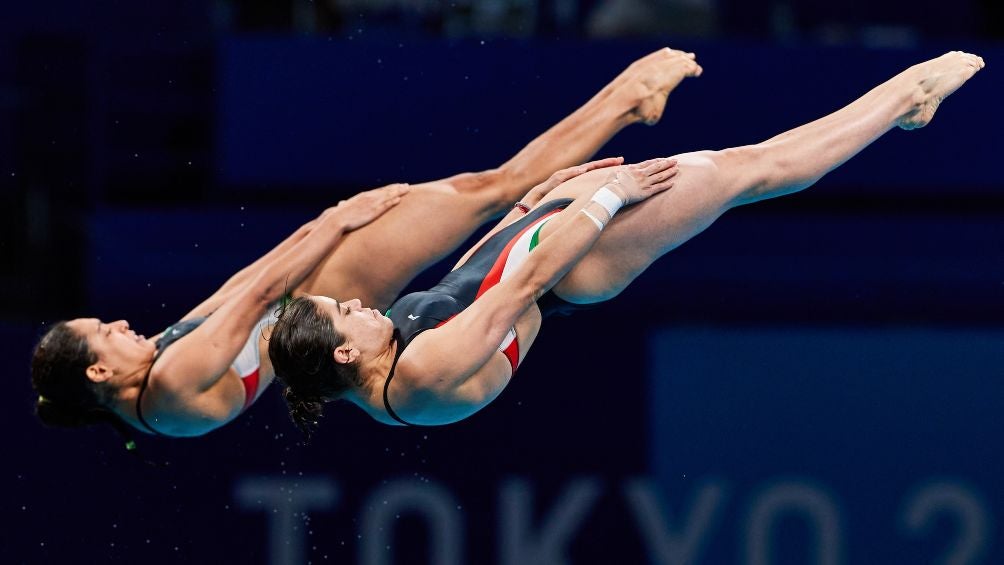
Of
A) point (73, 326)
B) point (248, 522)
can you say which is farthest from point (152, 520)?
point (73, 326)

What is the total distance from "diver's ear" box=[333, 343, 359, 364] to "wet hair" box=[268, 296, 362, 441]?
18mm

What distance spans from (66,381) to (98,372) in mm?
107

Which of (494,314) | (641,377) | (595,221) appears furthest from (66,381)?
(641,377)

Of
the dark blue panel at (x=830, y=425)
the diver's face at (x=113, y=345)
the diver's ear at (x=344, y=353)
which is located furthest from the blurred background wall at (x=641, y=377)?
the diver's ear at (x=344, y=353)

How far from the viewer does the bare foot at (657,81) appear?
204 inches

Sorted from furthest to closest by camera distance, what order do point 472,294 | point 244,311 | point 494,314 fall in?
point 244,311
point 472,294
point 494,314

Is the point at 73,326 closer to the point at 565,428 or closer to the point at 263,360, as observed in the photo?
the point at 263,360

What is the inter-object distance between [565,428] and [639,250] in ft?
6.59

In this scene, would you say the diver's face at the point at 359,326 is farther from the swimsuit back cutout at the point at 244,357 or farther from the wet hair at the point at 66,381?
the wet hair at the point at 66,381

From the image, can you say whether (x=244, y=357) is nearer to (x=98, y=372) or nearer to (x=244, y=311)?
(x=244, y=311)

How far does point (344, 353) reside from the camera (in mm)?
4406

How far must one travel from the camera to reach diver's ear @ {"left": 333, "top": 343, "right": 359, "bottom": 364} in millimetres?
4398

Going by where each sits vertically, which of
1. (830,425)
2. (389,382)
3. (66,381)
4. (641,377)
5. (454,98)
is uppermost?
(454,98)

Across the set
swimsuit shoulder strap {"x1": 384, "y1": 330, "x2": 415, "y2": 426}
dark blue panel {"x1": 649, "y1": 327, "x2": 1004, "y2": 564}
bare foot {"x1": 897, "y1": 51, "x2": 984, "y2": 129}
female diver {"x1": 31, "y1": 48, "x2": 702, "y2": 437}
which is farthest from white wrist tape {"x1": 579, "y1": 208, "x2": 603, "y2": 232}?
dark blue panel {"x1": 649, "y1": 327, "x2": 1004, "y2": 564}
